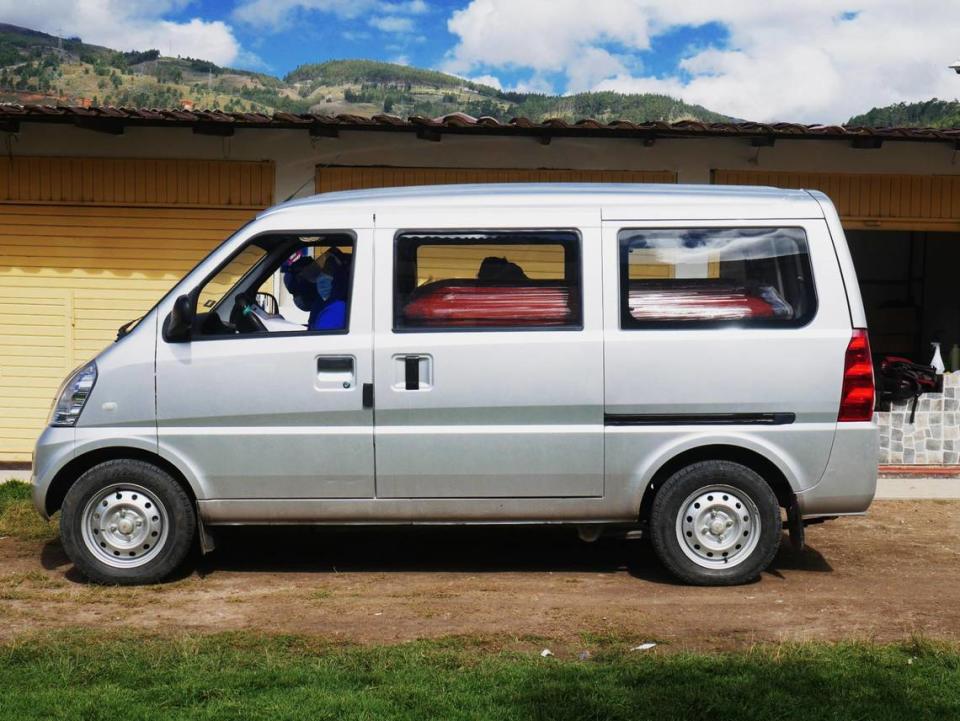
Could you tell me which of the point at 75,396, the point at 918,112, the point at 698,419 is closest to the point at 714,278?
the point at 698,419

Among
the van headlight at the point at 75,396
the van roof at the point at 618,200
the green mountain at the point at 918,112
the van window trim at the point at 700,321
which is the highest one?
the green mountain at the point at 918,112

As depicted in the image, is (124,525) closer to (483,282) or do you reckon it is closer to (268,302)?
(268,302)

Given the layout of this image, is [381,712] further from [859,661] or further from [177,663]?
[859,661]

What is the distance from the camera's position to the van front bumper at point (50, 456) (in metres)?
6.68

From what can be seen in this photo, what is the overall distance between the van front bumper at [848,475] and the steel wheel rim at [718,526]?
315mm

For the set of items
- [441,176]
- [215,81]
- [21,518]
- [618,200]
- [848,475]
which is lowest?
[21,518]

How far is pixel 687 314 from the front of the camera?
21.8ft

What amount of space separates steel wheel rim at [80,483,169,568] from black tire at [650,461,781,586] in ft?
9.22

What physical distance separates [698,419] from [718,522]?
0.61 metres

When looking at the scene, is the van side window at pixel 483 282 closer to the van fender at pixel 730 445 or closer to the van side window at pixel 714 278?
the van side window at pixel 714 278

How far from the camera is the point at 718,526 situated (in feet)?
22.0

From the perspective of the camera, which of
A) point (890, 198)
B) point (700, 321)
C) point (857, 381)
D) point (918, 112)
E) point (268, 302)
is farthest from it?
point (918, 112)

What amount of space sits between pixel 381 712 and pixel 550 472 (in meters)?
2.36

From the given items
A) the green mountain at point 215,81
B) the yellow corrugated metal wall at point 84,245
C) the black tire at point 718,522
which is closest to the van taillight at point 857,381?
the black tire at point 718,522
